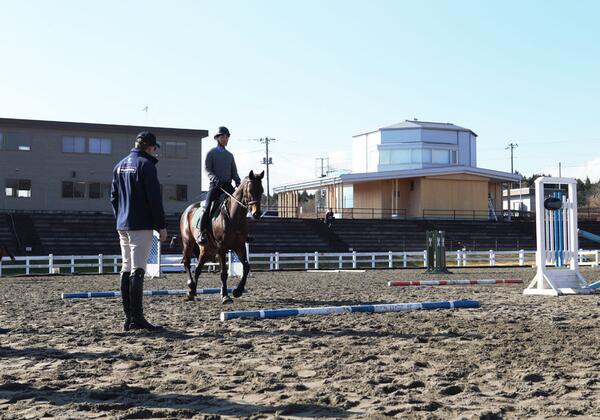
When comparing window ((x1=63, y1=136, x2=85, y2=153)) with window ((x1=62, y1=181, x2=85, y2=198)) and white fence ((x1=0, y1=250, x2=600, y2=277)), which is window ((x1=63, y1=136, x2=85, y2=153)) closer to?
Result: window ((x1=62, y1=181, x2=85, y2=198))

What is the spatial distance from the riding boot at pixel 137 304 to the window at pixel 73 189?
3714cm

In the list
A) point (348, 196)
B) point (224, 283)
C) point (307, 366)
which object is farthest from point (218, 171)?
point (348, 196)

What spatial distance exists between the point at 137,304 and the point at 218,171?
13.9ft

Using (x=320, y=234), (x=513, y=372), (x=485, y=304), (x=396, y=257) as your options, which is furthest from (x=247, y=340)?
(x=320, y=234)

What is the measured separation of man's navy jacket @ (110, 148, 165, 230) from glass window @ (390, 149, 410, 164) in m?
49.4

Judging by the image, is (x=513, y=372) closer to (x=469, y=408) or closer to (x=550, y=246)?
(x=469, y=408)

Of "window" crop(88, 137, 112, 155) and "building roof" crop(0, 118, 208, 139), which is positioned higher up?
"building roof" crop(0, 118, 208, 139)

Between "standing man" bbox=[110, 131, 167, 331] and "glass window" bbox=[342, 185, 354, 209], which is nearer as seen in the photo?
"standing man" bbox=[110, 131, 167, 331]

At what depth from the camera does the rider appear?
449 inches

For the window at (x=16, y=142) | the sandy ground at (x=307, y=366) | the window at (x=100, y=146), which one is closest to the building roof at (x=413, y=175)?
the window at (x=100, y=146)

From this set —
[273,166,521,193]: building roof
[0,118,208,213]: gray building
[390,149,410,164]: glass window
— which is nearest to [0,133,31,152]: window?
[0,118,208,213]: gray building

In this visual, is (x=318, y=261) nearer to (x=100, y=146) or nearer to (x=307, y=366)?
(x=100, y=146)

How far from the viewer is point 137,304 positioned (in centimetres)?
761

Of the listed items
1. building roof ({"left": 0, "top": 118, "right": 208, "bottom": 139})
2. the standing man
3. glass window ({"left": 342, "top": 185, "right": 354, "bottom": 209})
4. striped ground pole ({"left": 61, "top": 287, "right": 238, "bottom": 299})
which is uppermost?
building roof ({"left": 0, "top": 118, "right": 208, "bottom": 139})
